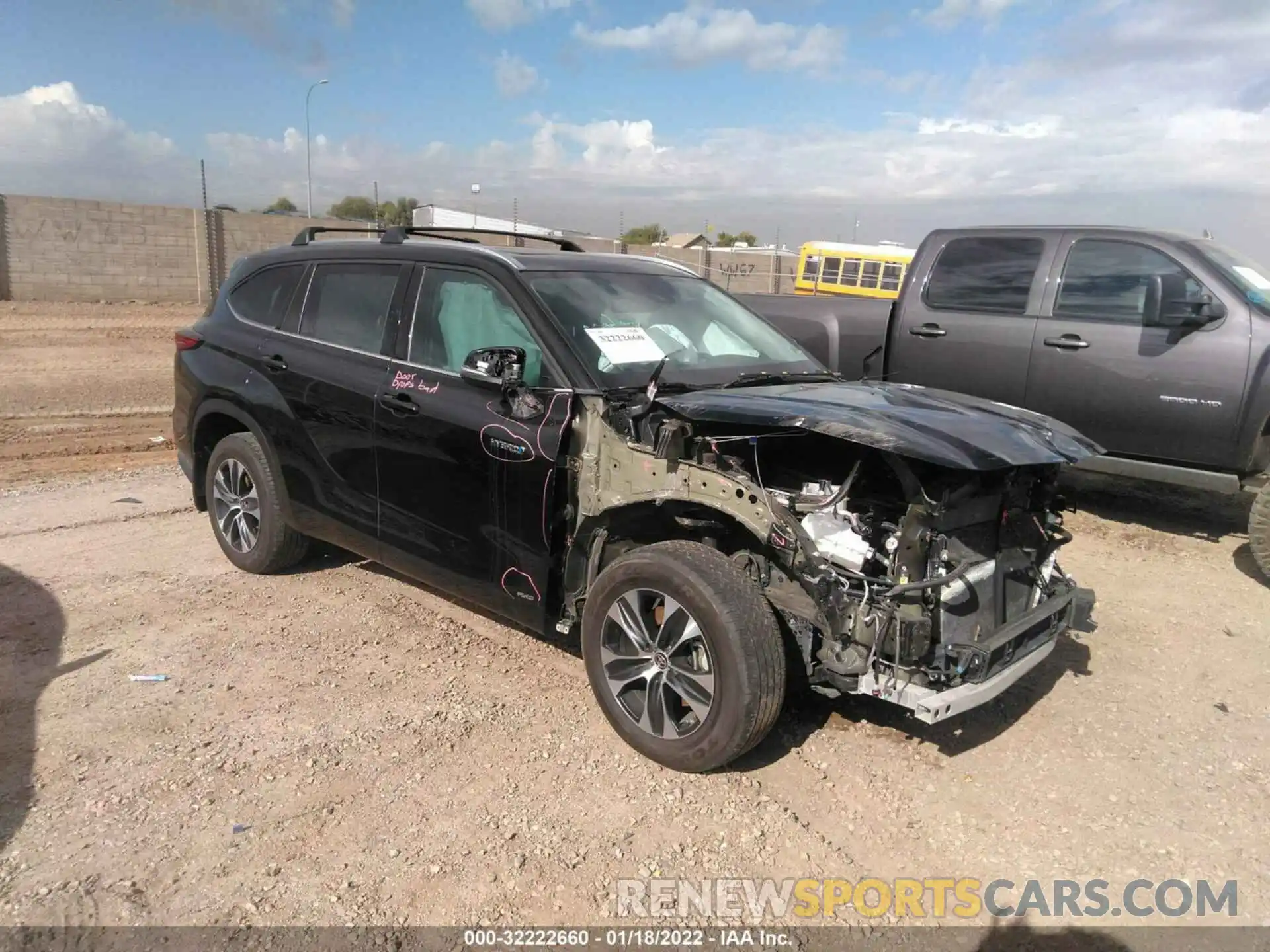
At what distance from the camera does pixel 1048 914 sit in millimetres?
2770

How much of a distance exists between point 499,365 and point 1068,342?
14.7 ft

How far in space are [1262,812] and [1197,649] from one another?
5.07 ft

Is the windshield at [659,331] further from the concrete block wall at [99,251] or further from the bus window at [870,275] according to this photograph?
the concrete block wall at [99,251]

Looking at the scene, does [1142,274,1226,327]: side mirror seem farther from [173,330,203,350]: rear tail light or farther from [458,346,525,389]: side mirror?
[173,330,203,350]: rear tail light

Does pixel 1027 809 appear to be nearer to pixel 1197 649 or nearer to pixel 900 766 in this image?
pixel 900 766

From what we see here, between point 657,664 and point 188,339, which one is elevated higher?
point 188,339

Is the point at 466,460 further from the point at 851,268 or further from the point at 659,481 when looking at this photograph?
the point at 851,268

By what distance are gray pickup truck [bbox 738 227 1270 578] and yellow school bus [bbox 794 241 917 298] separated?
1684 centimetres

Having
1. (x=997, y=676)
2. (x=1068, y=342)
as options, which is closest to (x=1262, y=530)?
(x=1068, y=342)

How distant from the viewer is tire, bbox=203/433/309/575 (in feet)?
16.5

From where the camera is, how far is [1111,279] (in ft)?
20.9

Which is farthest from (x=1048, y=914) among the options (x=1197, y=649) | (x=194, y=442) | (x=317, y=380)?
(x=194, y=442)

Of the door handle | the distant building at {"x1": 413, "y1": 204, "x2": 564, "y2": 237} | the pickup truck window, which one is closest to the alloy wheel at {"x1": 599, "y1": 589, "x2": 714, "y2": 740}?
the door handle

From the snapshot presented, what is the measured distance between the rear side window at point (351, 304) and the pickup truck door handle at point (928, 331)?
4246 millimetres
